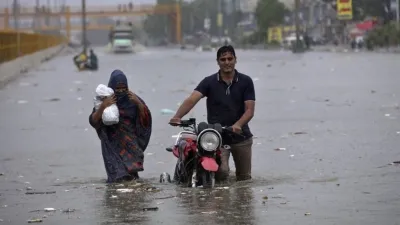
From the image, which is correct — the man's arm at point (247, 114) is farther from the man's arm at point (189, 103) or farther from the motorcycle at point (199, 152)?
the man's arm at point (189, 103)

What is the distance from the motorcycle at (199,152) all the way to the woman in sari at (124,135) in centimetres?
57

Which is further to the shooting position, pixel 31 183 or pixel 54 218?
pixel 31 183

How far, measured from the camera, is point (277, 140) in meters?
16.9

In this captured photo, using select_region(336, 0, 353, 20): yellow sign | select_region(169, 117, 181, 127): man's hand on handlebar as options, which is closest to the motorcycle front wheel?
select_region(169, 117, 181, 127): man's hand on handlebar

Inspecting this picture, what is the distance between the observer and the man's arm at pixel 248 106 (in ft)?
36.3

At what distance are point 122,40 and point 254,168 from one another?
106m

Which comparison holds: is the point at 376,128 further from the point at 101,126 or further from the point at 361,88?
the point at 361,88

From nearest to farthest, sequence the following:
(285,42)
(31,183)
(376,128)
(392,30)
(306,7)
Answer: (31,183)
(376,128)
(392,30)
(285,42)
(306,7)

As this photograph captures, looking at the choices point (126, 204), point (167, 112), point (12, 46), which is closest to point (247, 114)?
point (126, 204)

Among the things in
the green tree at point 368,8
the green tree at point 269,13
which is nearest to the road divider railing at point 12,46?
the green tree at point 368,8

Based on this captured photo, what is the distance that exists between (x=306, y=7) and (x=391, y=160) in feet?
398

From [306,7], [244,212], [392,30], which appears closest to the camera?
[244,212]

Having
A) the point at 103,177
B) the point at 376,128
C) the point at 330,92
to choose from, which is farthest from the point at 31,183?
the point at 330,92

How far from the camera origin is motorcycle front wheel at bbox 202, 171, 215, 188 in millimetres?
11008
